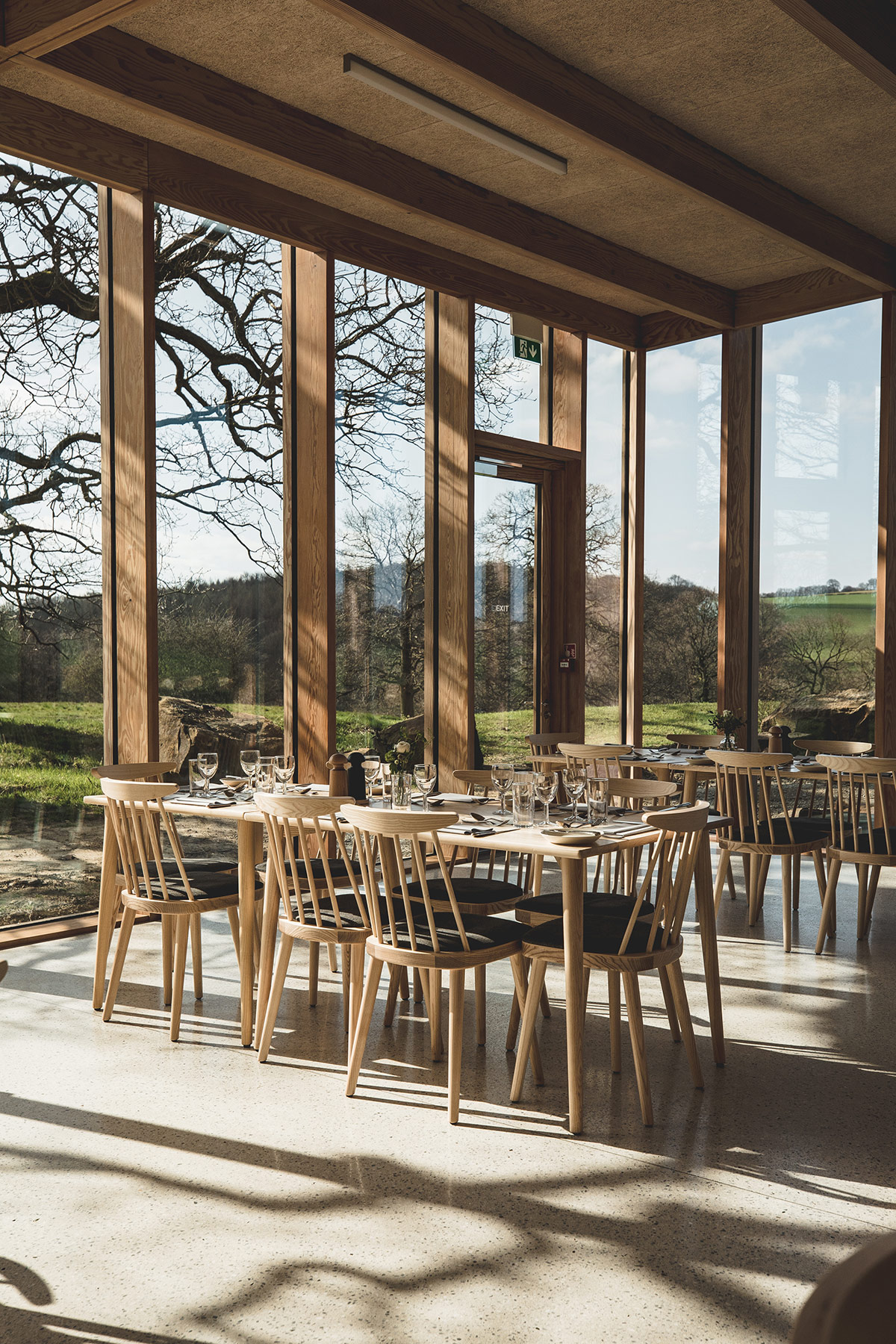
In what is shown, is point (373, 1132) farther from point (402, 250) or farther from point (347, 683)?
point (402, 250)

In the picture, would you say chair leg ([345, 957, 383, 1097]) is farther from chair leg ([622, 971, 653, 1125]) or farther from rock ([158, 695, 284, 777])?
rock ([158, 695, 284, 777])

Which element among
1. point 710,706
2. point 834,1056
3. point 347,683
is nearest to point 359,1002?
point 834,1056

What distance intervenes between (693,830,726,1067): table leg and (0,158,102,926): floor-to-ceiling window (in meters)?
3.11

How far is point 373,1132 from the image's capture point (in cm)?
329

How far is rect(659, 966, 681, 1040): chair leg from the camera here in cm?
377

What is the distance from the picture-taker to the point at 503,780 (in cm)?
412

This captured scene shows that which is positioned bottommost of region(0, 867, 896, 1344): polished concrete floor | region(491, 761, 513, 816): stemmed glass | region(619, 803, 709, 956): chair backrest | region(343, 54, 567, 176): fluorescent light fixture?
region(0, 867, 896, 1344): polished concrete floor

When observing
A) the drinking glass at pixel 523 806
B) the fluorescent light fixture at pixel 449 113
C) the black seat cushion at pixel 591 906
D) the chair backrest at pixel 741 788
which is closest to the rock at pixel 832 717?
the chair backrest at pixel 741 788

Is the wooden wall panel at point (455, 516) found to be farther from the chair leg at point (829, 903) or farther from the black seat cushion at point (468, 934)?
the black seat cushion at point (468, 934)

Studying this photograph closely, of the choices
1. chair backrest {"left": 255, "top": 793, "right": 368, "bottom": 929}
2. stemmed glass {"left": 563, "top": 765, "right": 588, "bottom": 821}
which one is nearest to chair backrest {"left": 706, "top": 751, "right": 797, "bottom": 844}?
stemmed glass {"left": 563, "top": 765, "right": 588, "bottom": 821}

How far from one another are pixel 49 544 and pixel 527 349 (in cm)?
406

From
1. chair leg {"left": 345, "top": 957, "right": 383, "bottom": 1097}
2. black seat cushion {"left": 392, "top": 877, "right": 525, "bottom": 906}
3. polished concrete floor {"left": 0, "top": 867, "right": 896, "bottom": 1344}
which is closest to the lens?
polished concrete floor {"left": 0, "top": 867, "right": 896, "bottom": 1344}

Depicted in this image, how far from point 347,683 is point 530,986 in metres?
3.64

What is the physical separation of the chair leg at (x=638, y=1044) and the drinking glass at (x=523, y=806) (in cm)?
67
